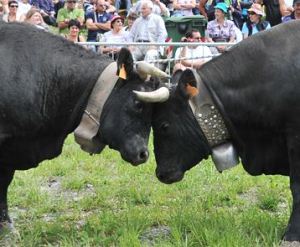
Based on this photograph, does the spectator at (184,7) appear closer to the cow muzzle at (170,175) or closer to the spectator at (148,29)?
the spectator at (148,29)

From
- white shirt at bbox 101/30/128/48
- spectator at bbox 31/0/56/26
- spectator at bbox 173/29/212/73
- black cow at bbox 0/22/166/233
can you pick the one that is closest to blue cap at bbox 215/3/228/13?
white shirt at bbox 101/30/128/48

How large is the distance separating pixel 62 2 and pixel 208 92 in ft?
47.2

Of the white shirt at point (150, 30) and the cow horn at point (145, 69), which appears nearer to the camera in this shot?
the cow horn at point (145, 69)

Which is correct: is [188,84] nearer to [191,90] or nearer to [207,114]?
[191,90]

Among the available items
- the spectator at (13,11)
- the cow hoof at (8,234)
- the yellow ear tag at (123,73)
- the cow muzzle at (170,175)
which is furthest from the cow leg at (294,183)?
the spectator at (13,11)

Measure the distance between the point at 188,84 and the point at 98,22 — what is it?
1150 centimetres

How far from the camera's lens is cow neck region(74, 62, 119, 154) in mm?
5091

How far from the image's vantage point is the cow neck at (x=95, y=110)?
509 cm

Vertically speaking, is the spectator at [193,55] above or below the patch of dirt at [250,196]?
below

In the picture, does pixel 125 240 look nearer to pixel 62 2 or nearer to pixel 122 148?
pixel 122 148

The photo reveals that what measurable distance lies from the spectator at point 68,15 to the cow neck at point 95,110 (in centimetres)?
1035

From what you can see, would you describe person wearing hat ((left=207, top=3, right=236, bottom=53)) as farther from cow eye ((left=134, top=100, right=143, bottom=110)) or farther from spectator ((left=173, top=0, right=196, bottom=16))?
cow eye ((left=134, top=100, right=143, bottom=110))

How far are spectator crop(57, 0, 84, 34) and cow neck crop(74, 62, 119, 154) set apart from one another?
34.0 ft

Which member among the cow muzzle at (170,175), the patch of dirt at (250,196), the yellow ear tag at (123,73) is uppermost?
the yellow ear tag at (123,73)
